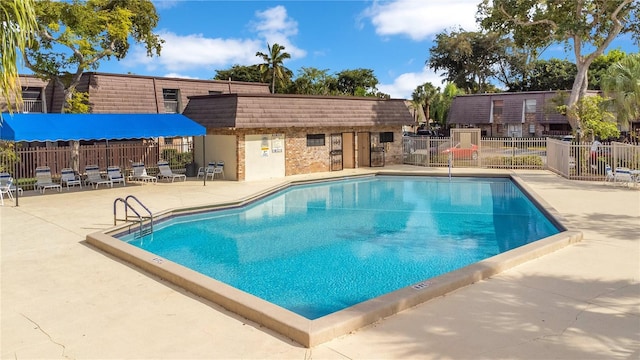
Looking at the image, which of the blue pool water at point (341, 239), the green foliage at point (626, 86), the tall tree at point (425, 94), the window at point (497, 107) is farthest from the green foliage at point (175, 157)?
the tall tree at point (425, 94)

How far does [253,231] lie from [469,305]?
297 inches

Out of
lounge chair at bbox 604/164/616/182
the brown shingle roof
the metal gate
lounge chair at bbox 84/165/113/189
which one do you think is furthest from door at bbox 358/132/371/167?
lounge chair at bbox 84/165/113/189

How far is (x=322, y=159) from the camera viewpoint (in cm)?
2398

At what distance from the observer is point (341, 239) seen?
38.5 feet

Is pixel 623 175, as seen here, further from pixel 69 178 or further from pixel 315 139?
pixel 69 178

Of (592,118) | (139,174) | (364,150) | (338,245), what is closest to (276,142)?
(139,174)

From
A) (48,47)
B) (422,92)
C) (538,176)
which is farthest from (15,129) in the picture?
(422,92)

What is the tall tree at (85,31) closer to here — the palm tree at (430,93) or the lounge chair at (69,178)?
the lounge chair at (69,178)

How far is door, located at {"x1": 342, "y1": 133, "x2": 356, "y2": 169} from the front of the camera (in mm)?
25688

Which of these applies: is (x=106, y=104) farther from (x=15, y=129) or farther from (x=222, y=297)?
(x=222, y=297)

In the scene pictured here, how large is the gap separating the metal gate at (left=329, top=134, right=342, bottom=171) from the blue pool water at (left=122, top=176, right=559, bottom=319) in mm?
5658

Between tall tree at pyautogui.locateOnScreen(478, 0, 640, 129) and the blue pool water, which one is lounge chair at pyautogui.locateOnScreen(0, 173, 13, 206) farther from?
tall tree at pyautogui.locateOnScreen(478, 0, 640, 129)

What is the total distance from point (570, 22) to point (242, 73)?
42308 mm

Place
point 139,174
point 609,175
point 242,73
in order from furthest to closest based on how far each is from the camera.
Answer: point 242,73
point 139,174
point 609,175
